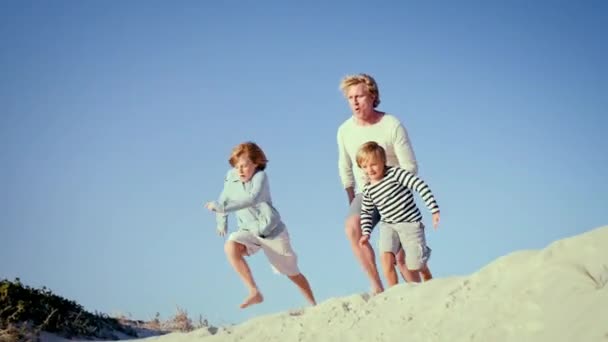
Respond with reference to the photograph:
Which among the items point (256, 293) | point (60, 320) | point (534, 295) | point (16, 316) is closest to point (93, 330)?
point (60, 320)

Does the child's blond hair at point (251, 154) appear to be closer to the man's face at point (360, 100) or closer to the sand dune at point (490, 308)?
the man's face at point (360, 100)

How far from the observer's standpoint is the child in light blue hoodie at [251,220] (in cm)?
838

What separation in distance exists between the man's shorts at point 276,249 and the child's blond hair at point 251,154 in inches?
32.1

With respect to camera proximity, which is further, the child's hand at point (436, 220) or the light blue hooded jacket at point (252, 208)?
the light blue hooded jacket at point (252, 208)

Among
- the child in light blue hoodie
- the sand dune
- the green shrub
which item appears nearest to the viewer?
the sand dune

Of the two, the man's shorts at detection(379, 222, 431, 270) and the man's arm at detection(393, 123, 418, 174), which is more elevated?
the man's arm at detection(393, 123, 418, 174)

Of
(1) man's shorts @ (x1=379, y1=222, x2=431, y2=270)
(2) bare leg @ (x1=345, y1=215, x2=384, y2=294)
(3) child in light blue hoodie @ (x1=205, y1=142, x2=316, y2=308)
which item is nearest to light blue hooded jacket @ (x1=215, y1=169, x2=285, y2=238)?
(3) child in light blue hoodie @ (x1=205, y1=142, x2=316, y2=308)

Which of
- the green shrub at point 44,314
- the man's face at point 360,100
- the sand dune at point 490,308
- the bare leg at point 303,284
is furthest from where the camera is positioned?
the green shrub at point 44,314

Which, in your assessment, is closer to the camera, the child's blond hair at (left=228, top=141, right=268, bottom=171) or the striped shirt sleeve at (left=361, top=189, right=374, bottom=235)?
the striped shirt sleeve at (left=361, top=189, right=374, bottom=235)

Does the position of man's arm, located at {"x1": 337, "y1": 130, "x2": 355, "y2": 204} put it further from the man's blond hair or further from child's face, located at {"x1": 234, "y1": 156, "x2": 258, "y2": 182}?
child's face, located at {"x1": 234, "y1": 156, "x2": 258, "y2": 182}

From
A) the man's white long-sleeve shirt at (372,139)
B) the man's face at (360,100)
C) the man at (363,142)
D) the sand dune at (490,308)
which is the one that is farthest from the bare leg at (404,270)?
the man's face at (360,100)

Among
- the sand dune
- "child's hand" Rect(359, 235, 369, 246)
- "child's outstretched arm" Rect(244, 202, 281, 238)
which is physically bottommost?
the sand dune

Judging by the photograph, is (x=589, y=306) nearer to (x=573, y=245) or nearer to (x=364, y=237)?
(x=573, y=245)

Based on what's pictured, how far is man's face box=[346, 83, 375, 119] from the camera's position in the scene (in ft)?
27.1
